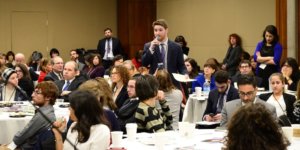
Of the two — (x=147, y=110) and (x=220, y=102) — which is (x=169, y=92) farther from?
(x=147, y=110)

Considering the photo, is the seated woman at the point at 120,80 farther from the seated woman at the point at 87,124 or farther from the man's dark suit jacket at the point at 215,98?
the seated woman at the point at 87,124

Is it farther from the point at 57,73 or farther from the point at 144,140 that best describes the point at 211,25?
the point at 144,140

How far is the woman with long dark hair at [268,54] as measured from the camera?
8.82 m

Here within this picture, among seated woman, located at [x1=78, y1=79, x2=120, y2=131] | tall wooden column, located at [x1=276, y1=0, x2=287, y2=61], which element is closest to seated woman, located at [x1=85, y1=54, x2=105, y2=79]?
tall wooden column, located at [x1=276, y1=0, x2=287, y2=61]

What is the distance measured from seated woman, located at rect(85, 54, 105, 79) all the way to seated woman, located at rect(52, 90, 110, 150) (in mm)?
6433

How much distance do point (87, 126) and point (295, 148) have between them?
1.39 metres

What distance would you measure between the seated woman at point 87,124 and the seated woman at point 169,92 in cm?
296

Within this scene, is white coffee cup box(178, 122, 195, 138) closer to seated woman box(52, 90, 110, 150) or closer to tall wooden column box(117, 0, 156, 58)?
seated woman box(52, 90, 110, 150)

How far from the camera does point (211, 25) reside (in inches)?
528

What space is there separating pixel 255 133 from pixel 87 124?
5.35 feet

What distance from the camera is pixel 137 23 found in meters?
15.5

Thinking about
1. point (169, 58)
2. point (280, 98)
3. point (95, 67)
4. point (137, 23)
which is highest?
point (137, 23)

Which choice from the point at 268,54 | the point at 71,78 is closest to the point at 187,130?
the point at 71,78

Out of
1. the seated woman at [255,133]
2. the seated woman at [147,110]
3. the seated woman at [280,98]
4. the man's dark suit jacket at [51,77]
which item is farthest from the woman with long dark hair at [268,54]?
the seated woman at [255,133]
